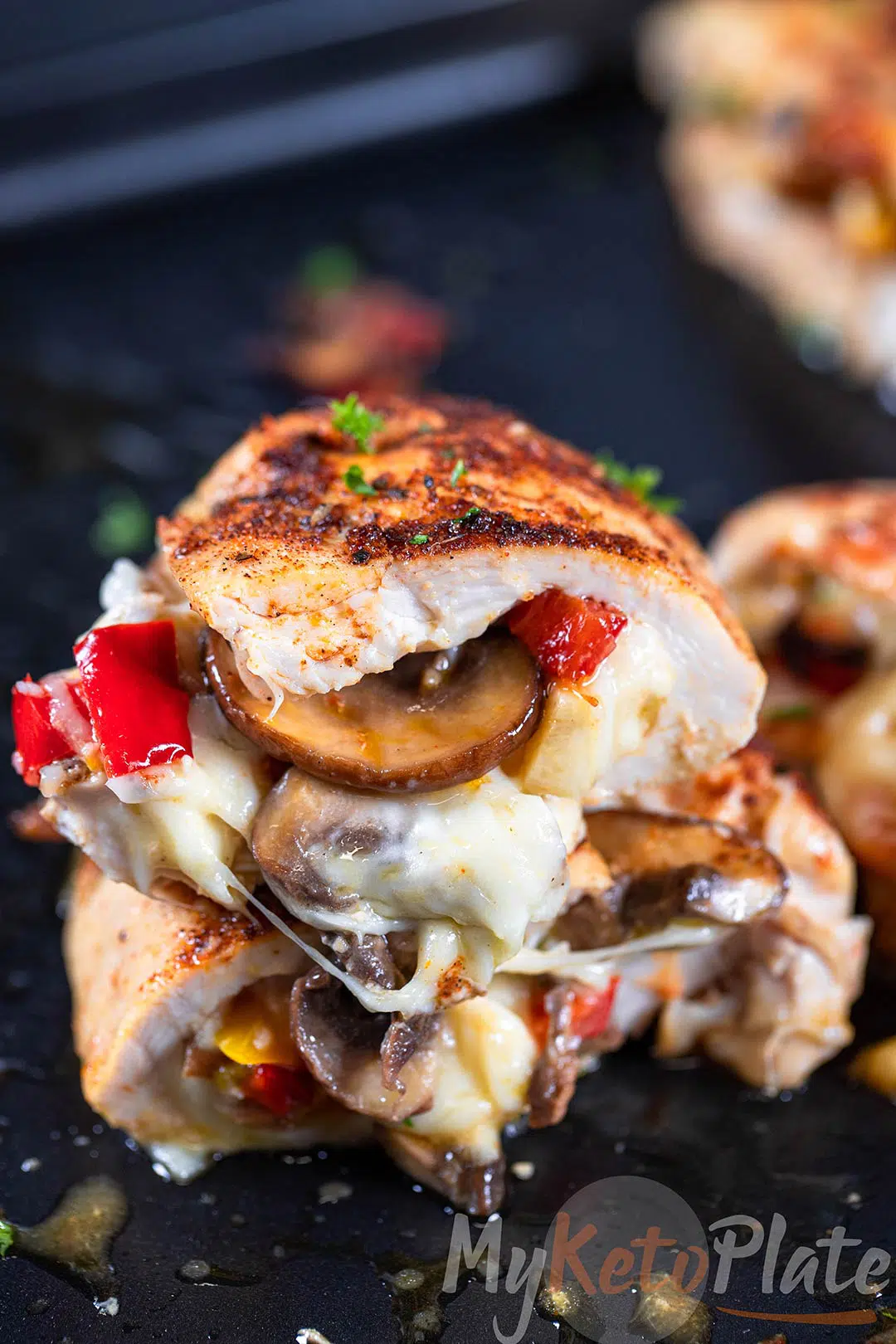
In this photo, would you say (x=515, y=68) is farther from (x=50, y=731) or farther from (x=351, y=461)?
(x=50, y=731)

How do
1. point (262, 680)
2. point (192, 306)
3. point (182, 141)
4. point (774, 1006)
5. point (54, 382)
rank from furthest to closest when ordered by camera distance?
point (182, 141), point (192, 306), point (54, 382), point (774, 1006), point (262, 680)

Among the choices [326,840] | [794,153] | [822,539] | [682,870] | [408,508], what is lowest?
[682,870]

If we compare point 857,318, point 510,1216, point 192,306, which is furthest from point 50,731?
point 857,318

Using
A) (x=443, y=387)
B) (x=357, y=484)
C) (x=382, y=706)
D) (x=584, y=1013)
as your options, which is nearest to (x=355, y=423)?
(x=357, y=484)

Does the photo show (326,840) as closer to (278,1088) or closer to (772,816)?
(278,1088)

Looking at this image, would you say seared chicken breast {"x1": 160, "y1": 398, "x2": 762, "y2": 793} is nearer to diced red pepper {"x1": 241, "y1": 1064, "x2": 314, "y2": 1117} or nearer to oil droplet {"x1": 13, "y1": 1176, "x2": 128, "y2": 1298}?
diced red pepper {"x1": 241, "y1": 1064, "x2": 314, "y2": 1117}

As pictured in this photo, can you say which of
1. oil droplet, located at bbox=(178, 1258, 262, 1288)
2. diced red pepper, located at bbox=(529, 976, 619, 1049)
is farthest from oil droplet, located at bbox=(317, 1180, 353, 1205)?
diced red pepper, located at bbox=(529, 976, 619, 1049)
